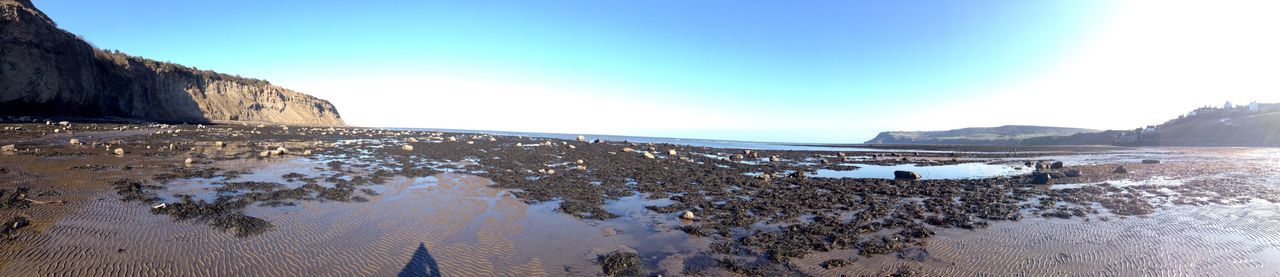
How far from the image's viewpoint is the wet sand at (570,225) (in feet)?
18.3

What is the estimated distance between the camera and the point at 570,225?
315 inches

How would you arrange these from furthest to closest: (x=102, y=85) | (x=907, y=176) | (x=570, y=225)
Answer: (x=102, y=85) → (x=907, y=176) → (x=570, y=225)

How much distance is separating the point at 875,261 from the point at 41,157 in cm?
2263

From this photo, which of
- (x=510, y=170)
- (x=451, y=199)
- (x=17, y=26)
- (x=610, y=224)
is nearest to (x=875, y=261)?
(x=610, y=224)

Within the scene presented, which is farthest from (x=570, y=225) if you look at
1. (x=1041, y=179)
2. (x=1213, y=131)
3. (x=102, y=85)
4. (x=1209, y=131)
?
(x=1209, y=131)

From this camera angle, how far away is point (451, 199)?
10336 millimetres

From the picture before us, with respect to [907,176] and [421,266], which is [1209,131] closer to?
[907,176]

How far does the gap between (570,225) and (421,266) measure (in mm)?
2912

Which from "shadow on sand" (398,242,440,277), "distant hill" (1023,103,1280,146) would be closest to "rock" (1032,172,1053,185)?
"shadow on sand" (398,242,440,277)

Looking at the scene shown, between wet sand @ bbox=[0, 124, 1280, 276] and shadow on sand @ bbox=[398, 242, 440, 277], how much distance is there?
34mm

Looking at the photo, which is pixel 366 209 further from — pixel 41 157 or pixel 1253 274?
pixel 1253 274

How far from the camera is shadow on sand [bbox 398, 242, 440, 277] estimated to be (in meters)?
5.26

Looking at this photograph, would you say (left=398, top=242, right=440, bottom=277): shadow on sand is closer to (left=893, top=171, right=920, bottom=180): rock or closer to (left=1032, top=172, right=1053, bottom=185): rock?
(left=893, top=171, right=920, bottom=180): rock

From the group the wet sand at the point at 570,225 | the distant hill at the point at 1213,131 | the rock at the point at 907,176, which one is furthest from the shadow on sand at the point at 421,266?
the distant hill at the point at 1213,131
